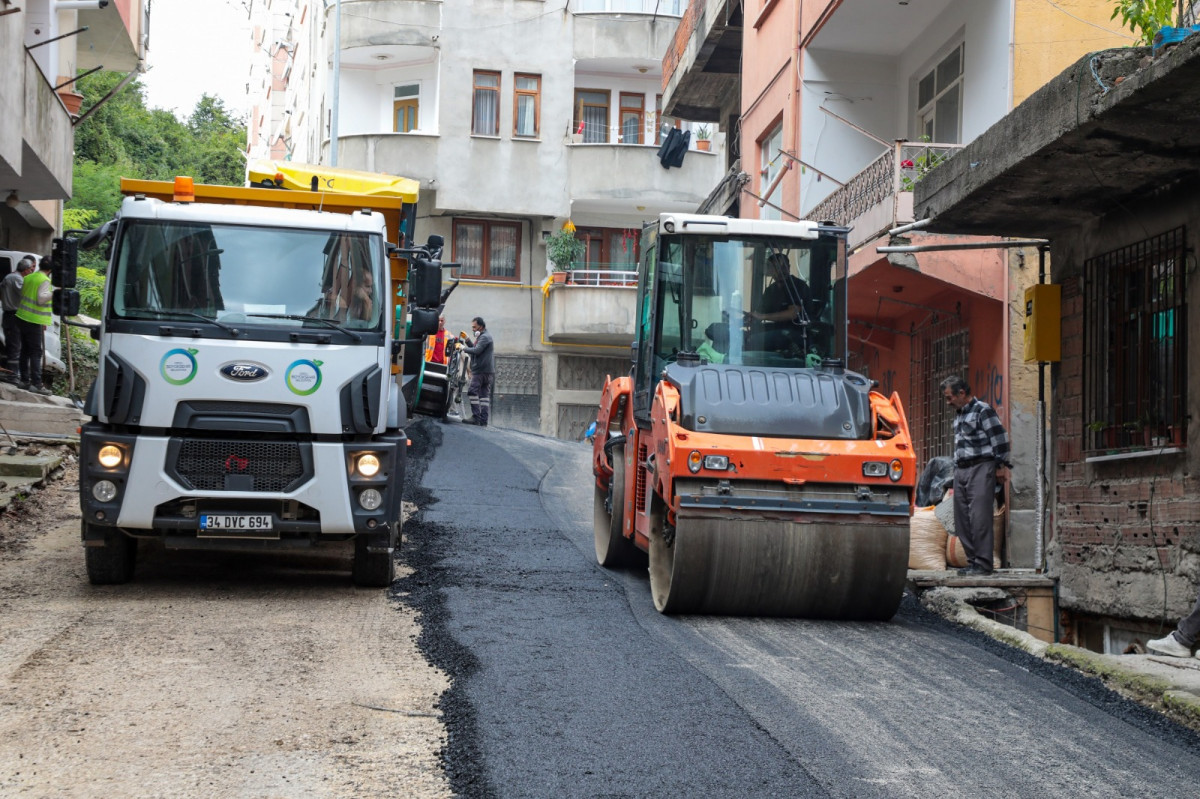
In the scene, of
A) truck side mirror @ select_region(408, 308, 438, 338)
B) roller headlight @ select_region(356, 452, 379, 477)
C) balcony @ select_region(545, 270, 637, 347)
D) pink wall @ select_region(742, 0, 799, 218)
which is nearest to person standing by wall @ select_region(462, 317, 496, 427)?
pink wall @ select_region(742, 0, 799, 218)

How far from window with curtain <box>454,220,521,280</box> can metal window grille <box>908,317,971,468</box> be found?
18.0 m

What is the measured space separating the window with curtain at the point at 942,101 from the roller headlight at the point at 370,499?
9.21m

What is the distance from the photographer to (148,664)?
7219 mm

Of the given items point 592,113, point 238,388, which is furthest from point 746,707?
point 592,113

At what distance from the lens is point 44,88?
17.2 metres

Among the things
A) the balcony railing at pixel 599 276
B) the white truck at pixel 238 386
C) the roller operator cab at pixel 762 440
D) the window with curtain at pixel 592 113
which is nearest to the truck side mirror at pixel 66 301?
the white truck at pixel 238 386

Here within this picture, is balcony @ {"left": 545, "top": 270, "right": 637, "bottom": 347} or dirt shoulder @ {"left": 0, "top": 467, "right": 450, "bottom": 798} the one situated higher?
balcony @ {"left": 545, "top": 270, "right": 637, "bottom": 347}

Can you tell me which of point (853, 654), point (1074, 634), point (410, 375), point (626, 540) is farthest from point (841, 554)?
point (410, 375)

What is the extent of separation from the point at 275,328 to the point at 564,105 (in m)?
25.5

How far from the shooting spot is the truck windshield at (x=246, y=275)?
30.3 ft

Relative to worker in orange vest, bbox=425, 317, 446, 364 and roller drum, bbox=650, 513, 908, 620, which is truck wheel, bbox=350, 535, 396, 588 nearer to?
roller drum, bbox=650, 513, 908, 620

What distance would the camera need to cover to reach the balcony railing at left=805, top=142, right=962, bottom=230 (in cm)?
1427

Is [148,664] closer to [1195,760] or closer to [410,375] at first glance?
[1195,760]

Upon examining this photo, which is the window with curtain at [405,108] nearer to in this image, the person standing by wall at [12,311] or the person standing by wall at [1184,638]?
the person standing by wall at [12,311]
